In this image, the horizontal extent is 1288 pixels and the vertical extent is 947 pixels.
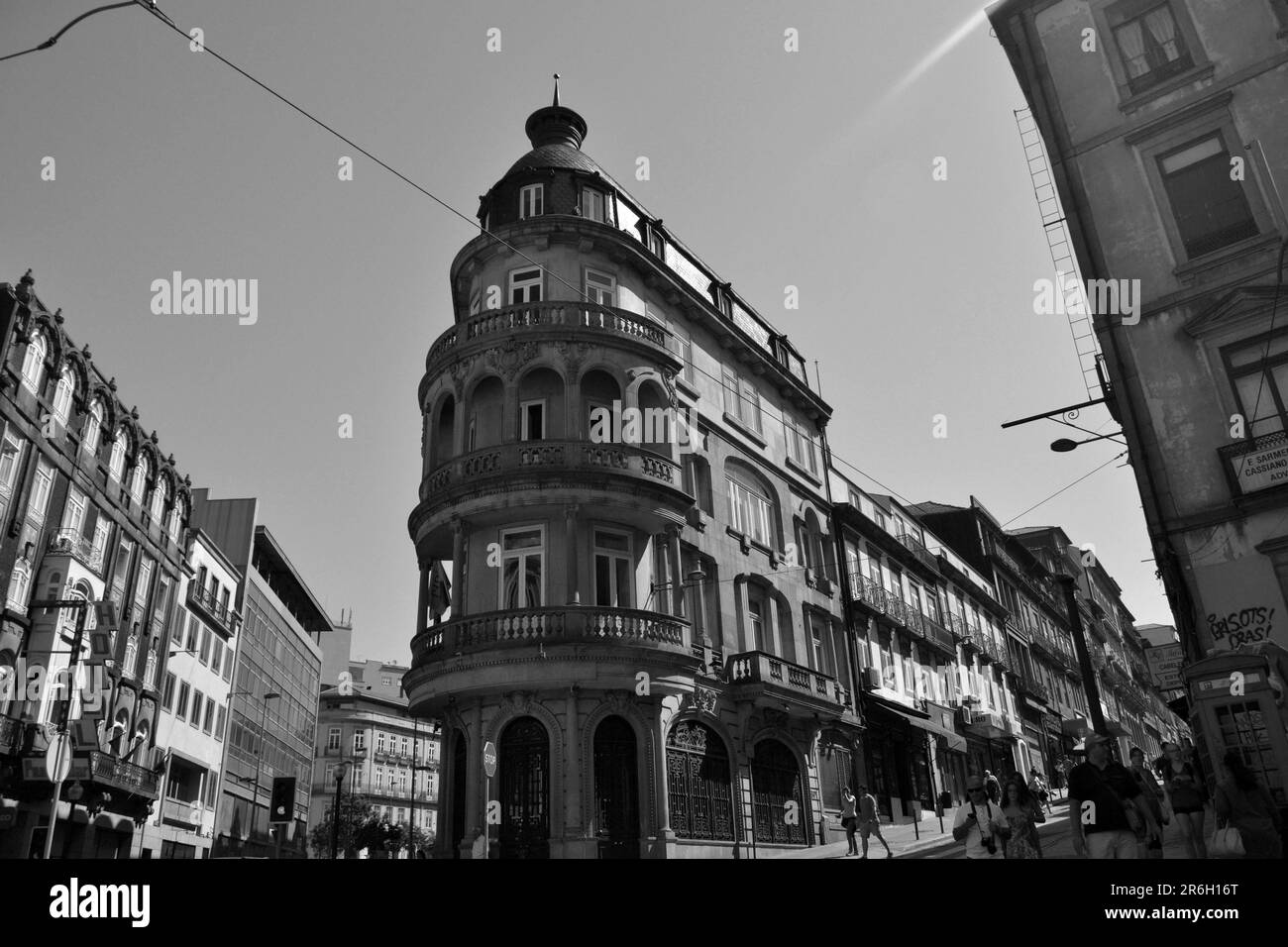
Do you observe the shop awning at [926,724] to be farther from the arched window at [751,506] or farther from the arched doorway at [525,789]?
the arched doorway at [525,789]

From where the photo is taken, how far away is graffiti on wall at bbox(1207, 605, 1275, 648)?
16.0 meters

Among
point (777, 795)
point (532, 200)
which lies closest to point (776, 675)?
point (777, 795)

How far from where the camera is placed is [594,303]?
82.9 feet

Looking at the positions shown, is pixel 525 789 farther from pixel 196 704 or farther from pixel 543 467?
pixel 196 704

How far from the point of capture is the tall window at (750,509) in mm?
29781

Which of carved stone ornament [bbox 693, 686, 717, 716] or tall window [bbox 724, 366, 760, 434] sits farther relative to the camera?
tall window [bbox 724, 366, 760, 434]

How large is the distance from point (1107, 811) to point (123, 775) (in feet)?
134

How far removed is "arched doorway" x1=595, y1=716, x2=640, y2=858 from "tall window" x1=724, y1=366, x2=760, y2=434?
12.8 meters

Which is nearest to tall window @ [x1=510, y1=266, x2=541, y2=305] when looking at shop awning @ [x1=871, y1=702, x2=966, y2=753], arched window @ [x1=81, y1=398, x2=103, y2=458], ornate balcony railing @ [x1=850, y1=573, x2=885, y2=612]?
ornate balcony railing @ [x1=850, y1=573, x2=885, y2=612]

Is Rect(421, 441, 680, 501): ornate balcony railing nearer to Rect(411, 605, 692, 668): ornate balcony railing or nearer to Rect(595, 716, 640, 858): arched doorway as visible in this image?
Rect(411, 605, 692, 668): ornate balcony railing

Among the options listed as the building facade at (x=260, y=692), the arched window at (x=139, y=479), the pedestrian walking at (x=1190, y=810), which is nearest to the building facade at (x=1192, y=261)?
the pedestrian walking at (x=1190, y=810)
